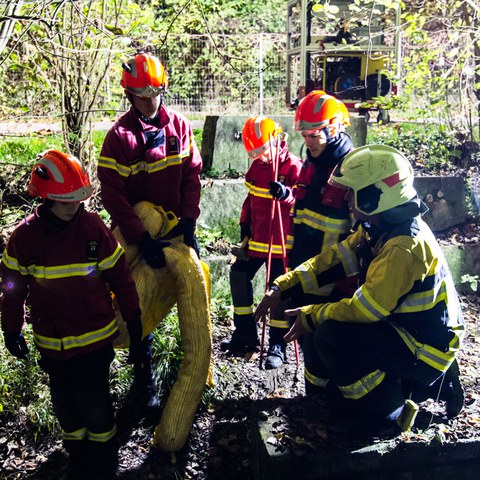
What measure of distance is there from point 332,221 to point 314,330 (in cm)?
105

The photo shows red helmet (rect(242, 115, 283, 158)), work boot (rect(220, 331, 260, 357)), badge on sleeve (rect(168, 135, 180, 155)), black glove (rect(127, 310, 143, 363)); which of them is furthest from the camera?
work boot (rect(220, 331, 260, 357))

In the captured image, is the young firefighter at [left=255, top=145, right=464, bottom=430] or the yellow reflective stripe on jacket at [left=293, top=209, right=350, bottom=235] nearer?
the young firefighter at [left=255, top=145, right=464, bottom=430]

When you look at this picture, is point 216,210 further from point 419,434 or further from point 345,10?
point 345,10

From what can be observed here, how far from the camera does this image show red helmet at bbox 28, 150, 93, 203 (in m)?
3.00

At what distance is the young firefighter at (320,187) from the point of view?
13.0ft

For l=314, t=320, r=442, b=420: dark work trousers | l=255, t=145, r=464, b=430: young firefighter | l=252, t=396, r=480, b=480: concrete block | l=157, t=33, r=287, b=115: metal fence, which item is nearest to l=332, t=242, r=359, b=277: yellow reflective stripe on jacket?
l=255, t=145, r=464, b=430: young firefighter

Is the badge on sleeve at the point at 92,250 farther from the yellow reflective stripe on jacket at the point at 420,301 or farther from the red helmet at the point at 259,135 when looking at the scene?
the red helmet at the point at 259,135

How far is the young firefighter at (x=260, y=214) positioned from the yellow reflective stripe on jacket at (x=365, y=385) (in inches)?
57.2

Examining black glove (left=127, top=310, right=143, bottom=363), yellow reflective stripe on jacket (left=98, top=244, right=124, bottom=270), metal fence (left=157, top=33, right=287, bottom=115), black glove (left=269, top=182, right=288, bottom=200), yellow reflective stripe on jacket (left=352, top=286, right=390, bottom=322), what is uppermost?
metal fence (left=157, top=33, right=287, bottom=115)

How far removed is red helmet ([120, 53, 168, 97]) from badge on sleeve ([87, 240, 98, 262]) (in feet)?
3.52

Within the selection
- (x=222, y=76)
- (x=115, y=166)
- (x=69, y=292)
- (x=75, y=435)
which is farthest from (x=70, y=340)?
(x=222, y=76)

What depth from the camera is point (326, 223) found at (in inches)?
160

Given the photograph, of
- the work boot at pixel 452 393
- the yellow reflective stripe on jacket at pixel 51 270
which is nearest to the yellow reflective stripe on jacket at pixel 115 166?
the yellow reflective stripe on jacket at pixel 51 270

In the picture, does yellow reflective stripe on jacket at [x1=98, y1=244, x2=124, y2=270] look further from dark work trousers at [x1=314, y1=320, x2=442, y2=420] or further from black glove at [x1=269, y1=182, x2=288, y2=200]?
black glove at [x1=269, y1=182, x2=288, y2=200]
